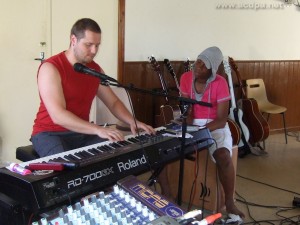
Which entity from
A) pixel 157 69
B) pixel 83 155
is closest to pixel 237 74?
pixel 157 69

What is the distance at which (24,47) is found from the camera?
3.45m

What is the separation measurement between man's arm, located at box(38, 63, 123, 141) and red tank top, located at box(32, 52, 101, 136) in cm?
7

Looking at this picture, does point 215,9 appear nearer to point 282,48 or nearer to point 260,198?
point 282,48

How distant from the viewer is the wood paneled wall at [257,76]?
4180 mm

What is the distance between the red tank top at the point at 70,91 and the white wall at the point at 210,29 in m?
1.88

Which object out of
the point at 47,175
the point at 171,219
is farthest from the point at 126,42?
the point at 171,219

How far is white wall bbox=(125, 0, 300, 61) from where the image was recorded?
4090mm

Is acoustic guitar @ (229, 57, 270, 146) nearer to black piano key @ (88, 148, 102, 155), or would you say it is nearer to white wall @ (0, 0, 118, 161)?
white wall @ (0, 0, 118, 161)

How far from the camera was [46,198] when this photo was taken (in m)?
1.29

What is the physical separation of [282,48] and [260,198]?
2.85m

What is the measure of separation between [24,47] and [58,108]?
1775 millimetres

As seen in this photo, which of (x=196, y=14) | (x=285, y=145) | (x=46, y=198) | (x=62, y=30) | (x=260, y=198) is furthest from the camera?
(x=285, y=145)

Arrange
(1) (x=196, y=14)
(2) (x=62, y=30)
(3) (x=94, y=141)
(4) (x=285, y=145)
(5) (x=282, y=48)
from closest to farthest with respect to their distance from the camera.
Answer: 1. (3) (x=94, y=141)
2. (2) (x=62, y=30)
3. (1) (x=196, y=14)
4. (4) (x=285, y=145)
5. (5) (x=282, y=48)

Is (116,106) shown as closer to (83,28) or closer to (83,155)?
(83,28)
